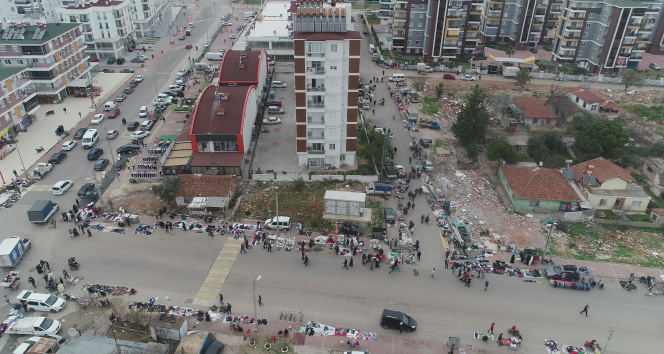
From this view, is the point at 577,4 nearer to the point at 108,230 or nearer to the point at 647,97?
the point at 647,97

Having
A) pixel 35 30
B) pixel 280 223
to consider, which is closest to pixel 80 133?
pixel 35 30

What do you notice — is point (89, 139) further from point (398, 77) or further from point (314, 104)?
point (398, 77)

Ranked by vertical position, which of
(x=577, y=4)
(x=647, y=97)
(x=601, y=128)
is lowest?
(x=647, y=97)

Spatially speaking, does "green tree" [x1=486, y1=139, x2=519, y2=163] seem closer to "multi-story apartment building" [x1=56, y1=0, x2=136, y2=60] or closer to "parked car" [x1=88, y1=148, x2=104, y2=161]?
"parked car" [x1=88, y1=148, x2=104, y2=161]

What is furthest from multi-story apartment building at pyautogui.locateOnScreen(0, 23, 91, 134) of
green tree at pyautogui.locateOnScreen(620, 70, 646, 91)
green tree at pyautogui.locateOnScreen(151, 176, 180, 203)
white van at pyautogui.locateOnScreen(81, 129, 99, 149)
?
green tree at pyautogui.locateOnScreen(620, 70, 646, 91)

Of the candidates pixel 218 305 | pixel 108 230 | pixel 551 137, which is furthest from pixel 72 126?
pixel 551 137

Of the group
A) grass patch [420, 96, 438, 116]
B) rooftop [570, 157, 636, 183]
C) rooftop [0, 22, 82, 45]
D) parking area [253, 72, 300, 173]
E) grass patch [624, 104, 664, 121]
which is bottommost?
grass patch [624, 104, 664, 121]
